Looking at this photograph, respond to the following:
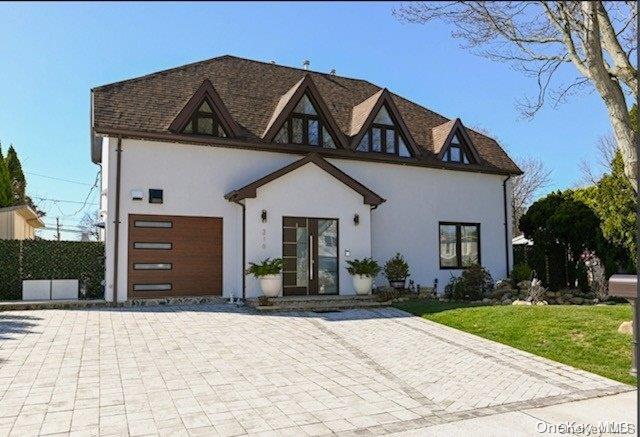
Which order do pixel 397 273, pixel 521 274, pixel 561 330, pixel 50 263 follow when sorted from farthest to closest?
pixel 521 274
pixel 397 273
pixel 50 263
pixel 561 330

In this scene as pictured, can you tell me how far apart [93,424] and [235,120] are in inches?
497

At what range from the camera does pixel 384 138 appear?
734 inches

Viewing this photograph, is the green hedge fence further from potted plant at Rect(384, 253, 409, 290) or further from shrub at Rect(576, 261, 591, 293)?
shrub at Rect(576, 261, 591, 293)

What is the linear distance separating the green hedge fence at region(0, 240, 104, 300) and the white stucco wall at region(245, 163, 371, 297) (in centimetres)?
487

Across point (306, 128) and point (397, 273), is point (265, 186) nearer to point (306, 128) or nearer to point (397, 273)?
point (306, 128)

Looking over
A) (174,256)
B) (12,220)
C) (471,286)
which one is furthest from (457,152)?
(12,220)

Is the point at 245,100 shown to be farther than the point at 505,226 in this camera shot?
No

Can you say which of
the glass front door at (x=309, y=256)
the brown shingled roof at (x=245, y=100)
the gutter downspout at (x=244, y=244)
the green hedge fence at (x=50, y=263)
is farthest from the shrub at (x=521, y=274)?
the green hedge fence at (x=50, y=263)

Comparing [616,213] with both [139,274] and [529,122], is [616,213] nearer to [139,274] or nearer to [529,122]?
[529,122]

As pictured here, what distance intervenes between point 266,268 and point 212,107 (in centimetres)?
564

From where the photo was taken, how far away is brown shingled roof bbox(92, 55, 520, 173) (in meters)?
15.2

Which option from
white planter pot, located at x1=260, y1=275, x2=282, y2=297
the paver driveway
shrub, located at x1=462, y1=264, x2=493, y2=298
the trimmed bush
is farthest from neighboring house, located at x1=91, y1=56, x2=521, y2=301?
the paver driveway

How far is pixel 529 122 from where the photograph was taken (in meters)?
13.6

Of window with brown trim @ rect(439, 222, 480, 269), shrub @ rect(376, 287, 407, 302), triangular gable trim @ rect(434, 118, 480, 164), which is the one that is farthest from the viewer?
triangular gable trim @ rect(434, 118, 480, 164)
